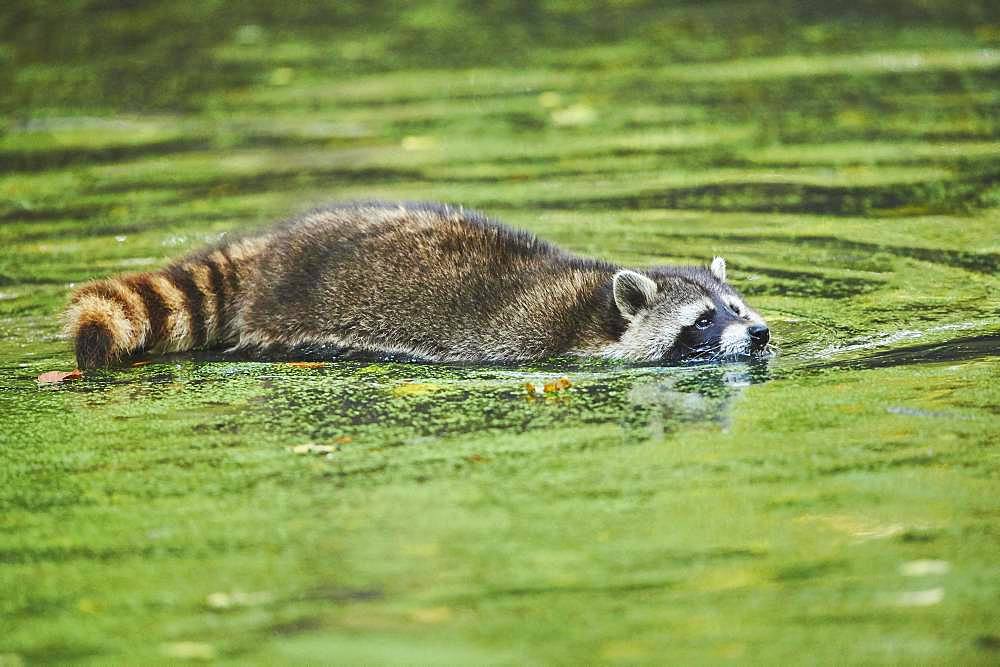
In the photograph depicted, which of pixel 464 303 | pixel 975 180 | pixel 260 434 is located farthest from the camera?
pixel 975 180

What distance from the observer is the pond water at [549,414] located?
4.31 m

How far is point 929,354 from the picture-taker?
6.80 meters

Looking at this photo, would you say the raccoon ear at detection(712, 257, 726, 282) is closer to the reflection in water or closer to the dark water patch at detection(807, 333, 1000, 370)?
the reflection in water

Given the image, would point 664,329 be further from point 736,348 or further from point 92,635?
point 92,635

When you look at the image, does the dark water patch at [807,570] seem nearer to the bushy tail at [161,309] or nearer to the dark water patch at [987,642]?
the dark water patch at [987,642]

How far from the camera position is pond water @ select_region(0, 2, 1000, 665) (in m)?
4.31

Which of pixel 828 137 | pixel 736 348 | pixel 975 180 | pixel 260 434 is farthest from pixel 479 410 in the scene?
pixel 828 137

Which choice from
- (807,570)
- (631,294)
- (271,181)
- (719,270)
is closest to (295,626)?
(807,570)

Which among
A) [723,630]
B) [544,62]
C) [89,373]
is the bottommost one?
[723,630]

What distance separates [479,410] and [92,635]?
7.52ft

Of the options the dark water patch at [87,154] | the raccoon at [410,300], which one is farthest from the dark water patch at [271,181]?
the raccoon at [410,300]

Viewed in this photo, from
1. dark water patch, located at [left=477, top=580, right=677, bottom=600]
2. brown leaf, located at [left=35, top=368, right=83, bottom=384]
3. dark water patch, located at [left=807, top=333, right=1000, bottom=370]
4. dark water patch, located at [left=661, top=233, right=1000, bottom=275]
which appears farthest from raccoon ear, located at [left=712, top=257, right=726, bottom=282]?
dark water patch, located at [left=477, top=580, right=677, bottom=600]

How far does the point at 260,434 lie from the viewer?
238 inches

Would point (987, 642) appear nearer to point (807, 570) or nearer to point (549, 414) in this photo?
point (807, 570)
